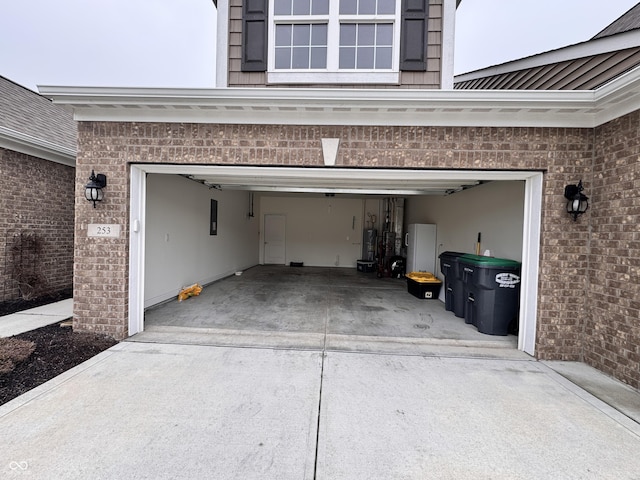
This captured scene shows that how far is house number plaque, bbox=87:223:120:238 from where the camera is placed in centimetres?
390

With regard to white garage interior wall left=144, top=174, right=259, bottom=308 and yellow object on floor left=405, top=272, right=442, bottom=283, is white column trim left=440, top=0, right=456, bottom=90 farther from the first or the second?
white garage interior wall left=144, top=174, right=259, bottom=308

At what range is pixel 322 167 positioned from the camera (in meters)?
3.89

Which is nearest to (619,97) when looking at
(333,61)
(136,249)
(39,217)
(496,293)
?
(496,293)

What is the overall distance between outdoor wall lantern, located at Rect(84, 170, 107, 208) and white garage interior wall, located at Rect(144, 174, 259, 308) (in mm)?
1331

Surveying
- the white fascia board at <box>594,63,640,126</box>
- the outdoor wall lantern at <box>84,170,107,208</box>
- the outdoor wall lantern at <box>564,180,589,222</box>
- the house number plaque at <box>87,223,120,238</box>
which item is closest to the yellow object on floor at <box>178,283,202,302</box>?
the house number plaque at <box>87,223,120,238</box>

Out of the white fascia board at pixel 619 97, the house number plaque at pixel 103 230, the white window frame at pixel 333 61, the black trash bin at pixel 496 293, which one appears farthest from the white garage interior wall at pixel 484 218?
the house number plaque at pixel 103 230

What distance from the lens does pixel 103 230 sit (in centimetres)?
390

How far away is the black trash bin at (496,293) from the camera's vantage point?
431cm

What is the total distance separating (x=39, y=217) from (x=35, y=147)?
133cm

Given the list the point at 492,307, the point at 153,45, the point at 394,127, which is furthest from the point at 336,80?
the point at 153,45

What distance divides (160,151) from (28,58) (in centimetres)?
A: 1897

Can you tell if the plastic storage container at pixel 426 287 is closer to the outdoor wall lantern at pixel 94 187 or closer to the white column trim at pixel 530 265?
the white column trim at pixel 530 265

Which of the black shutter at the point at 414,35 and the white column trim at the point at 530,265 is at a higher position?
the black shutter at the point at 414,35

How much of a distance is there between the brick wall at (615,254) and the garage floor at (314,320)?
104 cm
